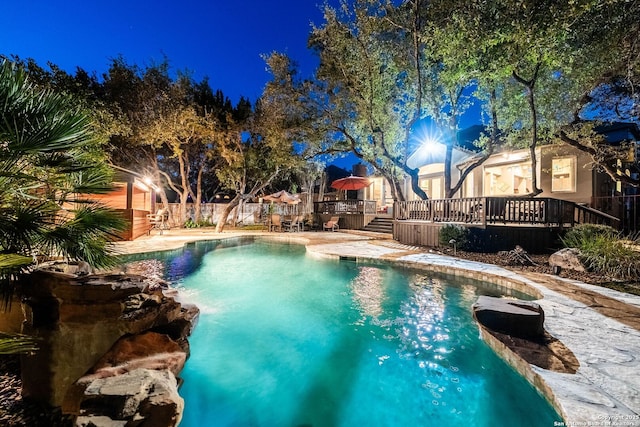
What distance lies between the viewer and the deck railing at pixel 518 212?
8.51 meters

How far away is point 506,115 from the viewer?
1020 centimetres

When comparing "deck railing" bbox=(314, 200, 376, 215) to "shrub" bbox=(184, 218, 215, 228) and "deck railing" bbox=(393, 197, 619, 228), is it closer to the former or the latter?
"deck railing" bbox=(393, 197, 619, 228)

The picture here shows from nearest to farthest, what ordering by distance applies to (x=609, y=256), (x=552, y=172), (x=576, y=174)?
(x=609, y=256) → (x=576, y=174) → (x=552, y=172)

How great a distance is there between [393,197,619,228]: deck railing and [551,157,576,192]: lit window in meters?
2.53

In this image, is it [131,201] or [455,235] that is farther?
[131,201]

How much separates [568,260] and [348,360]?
6227 mm

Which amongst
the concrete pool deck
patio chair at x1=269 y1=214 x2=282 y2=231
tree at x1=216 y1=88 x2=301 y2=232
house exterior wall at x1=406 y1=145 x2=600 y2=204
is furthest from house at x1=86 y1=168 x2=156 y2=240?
house exterior wall at x1=406 y1=145 x2=600 y2=204

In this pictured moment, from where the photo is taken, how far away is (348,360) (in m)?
3.79

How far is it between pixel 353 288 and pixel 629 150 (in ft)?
35.6

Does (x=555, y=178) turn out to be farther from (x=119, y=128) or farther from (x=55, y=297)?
(x=119, y=128)

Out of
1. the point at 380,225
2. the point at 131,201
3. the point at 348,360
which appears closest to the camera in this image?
the point at 348,360

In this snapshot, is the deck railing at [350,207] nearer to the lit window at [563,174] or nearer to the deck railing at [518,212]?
the deck railing at [518,212]

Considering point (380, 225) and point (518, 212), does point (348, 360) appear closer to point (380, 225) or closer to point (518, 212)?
point (518, 212)

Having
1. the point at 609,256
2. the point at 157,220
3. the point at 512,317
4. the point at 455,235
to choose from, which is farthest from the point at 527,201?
the point at 157,220
